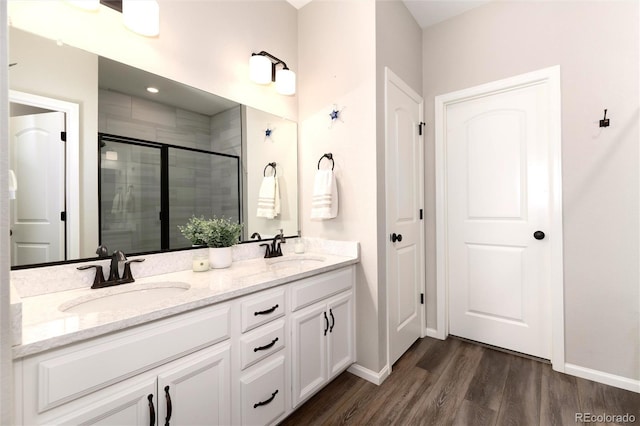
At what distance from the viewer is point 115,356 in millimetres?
893

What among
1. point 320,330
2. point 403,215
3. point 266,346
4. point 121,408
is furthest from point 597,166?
point 121,408

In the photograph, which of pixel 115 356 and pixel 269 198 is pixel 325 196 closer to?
pixel 269 198

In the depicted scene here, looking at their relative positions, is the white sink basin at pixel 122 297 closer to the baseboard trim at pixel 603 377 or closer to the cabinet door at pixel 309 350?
the cabinet door at pixel 309 350

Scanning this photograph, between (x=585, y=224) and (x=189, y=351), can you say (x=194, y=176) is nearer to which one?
(x=189, y=351)

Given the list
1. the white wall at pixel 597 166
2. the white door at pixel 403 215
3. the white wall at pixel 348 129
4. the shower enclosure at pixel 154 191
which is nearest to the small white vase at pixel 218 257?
the shower enclosure at pixel 154 191

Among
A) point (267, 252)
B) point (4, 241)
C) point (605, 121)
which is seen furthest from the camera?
point (267, 252)

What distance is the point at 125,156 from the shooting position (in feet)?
4.65

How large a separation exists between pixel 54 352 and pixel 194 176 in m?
1.08

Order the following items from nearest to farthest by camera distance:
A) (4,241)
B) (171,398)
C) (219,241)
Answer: (4,241), (171,398), (219,241)

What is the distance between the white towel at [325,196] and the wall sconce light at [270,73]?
680 millimetres

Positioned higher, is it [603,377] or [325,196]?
[325,196]

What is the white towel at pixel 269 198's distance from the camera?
Result: 2.07 meters

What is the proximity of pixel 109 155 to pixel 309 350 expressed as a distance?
4.63 ft

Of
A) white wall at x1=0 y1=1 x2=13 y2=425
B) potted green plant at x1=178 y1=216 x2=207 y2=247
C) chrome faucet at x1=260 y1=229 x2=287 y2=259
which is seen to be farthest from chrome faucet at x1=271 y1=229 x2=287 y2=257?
white wall at x1=0 y1=1 x2=13 y2=425
